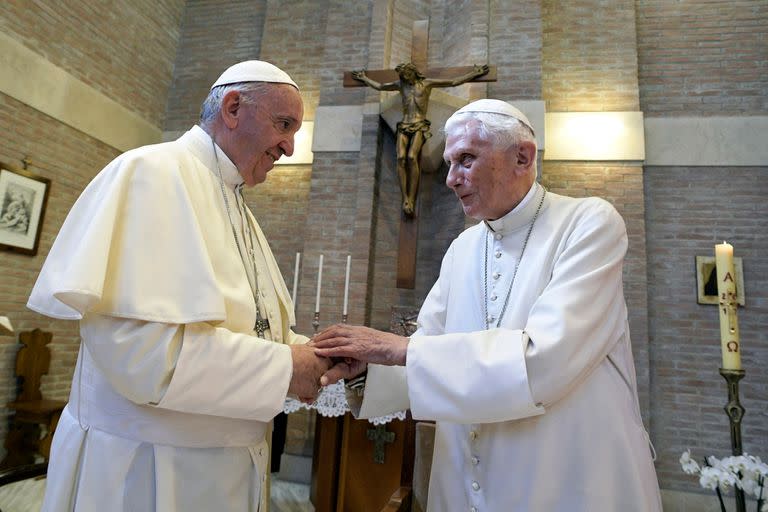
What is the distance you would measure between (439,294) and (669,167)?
4775 mm

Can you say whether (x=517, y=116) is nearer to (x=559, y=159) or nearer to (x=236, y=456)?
(x=236, y=456)

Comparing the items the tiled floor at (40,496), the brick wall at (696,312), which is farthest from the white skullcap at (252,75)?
the brick wall at (696,312)

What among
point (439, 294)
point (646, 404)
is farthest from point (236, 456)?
point (646, 404)

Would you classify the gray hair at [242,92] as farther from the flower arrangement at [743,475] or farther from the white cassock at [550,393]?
the flower arrangement at [743,475]

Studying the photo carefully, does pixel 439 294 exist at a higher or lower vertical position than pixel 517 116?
lower

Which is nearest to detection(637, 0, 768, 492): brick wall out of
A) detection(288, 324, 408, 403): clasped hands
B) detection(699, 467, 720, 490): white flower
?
detection(699, 467, 720, 490): white flower

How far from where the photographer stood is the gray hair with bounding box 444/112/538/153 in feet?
5.83

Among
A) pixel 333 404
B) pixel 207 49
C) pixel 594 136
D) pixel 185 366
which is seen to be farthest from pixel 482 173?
pixel 207 49

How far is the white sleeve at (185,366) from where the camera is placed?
124 centimetres

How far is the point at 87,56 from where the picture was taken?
609 cm

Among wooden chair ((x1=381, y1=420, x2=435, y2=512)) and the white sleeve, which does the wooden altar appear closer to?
wooden chair ((x1=381, y1=420, x2=435, y2=512))

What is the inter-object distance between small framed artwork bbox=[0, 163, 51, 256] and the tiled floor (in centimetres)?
246

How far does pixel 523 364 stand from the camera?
1369mm

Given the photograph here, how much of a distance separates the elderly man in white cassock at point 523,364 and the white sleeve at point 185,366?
312 millimetres
